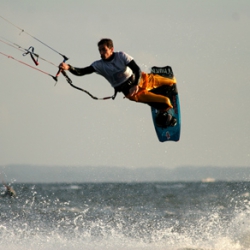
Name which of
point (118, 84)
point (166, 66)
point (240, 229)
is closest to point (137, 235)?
point (240, 229)

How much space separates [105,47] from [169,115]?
2.24 meters

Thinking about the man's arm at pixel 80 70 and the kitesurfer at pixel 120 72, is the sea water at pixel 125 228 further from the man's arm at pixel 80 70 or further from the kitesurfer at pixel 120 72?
the man's arm at pixel 80 70

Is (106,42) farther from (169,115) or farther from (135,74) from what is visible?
(169,115)

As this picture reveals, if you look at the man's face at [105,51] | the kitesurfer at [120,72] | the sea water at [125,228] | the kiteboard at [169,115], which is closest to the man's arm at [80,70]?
the kitesurfer at [120,72]

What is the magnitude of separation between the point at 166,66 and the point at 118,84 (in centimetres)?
174

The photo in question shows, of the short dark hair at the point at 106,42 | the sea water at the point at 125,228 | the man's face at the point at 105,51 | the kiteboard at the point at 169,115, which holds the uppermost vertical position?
the short dark hair at the point at 106,42

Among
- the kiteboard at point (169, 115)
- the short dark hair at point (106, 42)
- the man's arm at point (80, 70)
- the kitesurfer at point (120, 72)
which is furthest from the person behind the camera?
the kiteboard at point (169, 115)

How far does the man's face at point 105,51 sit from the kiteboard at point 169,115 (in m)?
1.76

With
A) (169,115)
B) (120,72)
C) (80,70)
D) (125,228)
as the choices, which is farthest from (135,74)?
(125,228)

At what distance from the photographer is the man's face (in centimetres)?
937

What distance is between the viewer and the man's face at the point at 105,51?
937 centimetres

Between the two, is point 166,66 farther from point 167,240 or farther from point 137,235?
point 137,235

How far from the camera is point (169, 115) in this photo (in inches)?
437

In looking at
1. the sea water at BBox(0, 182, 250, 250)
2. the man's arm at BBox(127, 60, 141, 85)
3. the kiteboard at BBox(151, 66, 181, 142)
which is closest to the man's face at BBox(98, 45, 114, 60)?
the man's arm at BBox(127, 60, 141, 85)
